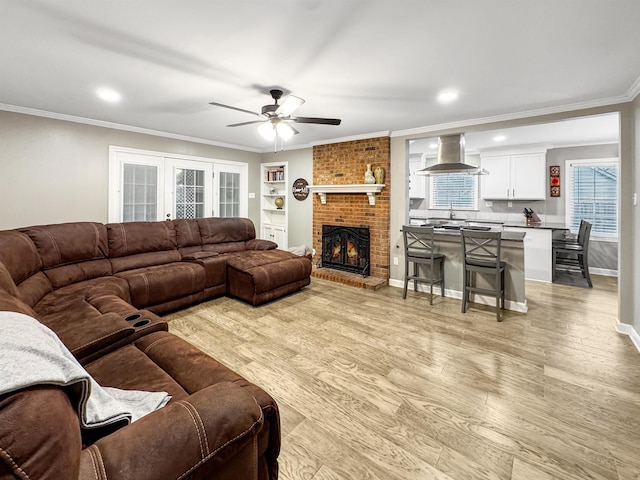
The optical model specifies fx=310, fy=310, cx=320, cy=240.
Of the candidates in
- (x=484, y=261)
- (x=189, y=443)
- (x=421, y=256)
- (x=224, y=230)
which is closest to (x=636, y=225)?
(x=484, y=261)

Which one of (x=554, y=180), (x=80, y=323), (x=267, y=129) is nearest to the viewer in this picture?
(x=80, y=323)

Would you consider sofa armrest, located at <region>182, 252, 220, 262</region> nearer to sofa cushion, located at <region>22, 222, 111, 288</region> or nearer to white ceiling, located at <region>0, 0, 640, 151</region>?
sofa cushion, located at <region>22, 222, 111, 288</region>

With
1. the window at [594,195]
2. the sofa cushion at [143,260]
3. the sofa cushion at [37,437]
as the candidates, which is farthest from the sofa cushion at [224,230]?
the window at [594,195]

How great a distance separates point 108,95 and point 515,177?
675 centimetres

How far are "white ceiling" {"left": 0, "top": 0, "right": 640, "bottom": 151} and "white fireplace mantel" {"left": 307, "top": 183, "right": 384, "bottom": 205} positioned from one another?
4.53 feet

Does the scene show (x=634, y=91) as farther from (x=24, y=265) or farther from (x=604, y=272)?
(x=24, y=265)

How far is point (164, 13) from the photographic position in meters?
1.89

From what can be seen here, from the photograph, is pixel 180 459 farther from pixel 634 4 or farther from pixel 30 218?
pixel 30 218

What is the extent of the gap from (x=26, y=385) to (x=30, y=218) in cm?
451

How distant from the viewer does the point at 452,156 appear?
185 inches

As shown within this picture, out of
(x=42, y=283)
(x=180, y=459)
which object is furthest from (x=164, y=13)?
(x=42, y=283)

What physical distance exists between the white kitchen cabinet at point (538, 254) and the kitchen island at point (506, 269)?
Result: 158 cm

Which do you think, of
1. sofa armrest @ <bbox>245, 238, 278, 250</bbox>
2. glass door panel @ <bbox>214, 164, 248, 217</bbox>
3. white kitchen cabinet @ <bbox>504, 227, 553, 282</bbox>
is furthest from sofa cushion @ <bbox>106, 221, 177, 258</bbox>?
white kitchen cabinet @ <bbox>504, 227, 553, 282</bbox>

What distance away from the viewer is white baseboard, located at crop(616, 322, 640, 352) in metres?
2.95
